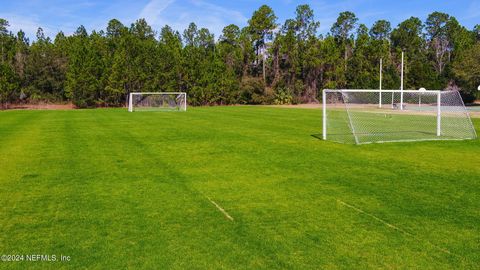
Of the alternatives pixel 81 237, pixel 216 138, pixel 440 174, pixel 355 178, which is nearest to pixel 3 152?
pixel 216 138

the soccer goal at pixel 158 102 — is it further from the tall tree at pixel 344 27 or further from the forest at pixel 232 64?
the tall tree at pixel 344 27

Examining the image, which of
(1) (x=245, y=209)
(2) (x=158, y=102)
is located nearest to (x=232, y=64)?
(2) (x=158, y=102)

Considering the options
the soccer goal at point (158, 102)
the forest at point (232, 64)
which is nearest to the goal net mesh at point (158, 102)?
A: the soccer goal at point (158, 102)

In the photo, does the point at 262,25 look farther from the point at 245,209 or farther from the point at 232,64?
the point at 245,209

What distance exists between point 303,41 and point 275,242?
266ft

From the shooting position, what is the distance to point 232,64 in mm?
84562

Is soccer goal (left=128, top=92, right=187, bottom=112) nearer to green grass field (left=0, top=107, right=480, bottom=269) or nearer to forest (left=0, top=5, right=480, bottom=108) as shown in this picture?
forest (left=0, top=5, right=480, bottom=108)

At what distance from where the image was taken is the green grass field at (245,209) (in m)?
5.11

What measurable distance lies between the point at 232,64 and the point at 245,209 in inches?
3102

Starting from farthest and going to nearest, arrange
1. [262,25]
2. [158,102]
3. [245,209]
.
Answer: [262,25]
[158,102]
[245,209]

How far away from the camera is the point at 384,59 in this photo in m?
80.6

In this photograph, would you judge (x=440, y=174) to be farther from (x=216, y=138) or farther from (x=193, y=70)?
(x=193, y=70)

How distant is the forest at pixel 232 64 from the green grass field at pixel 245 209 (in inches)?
2049

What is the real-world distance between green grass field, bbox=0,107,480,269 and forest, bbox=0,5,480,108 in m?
52.0
